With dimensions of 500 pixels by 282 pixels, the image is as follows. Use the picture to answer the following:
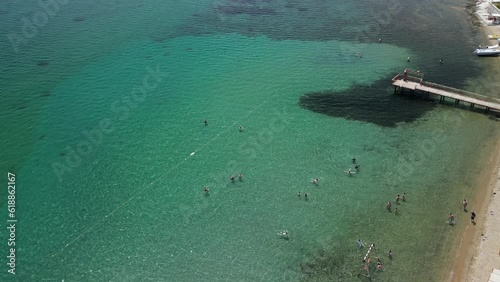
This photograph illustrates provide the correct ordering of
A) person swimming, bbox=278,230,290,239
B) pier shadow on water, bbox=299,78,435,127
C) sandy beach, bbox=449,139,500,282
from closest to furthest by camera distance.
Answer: sandy beach, bbox=449,139,500,282, person swimming, bbox=278,230,290,239, pier shadow on water, bbox=299,78,435,127

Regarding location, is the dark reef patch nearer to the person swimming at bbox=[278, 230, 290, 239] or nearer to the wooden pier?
the wooden pier

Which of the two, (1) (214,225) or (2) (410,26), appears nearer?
(1) (214,225)

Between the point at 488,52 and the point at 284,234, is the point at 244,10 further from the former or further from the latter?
the point at 284,234

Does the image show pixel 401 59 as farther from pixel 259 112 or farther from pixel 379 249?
pixel 379 249

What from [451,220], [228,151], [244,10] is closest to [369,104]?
[228,151]

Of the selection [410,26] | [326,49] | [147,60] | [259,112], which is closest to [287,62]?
[326,49]

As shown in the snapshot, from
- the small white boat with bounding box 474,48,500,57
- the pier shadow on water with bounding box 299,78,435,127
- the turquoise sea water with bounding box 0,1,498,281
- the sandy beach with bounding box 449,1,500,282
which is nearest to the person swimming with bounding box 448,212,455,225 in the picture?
the turquoise sea water with bounding box 0,1,498,281

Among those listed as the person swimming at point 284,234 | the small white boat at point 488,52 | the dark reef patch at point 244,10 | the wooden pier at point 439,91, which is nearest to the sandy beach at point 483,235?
the wooden pier at point 439,91

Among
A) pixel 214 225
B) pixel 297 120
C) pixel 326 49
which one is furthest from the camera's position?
pixel 326 49
